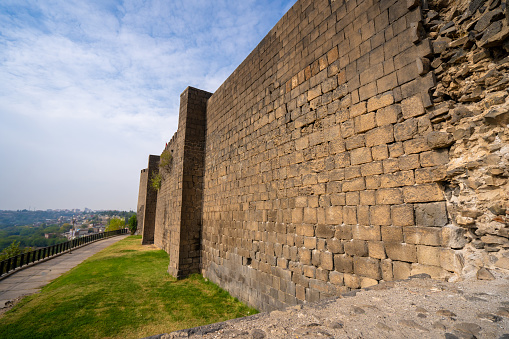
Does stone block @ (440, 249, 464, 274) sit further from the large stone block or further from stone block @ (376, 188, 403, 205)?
stone block @ (376, 188, 403, 205)

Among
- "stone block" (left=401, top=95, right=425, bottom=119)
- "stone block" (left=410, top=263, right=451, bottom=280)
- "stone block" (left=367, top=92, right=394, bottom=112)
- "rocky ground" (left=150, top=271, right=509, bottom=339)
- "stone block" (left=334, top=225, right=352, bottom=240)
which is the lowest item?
"rocky ground" (left=150, top=271, right=509, bottom=339)

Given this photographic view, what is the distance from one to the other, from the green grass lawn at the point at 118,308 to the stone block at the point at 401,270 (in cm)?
414

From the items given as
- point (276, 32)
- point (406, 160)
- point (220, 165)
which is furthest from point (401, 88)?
point (220, 165)

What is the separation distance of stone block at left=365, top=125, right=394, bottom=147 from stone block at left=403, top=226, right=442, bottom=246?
124 centimetres

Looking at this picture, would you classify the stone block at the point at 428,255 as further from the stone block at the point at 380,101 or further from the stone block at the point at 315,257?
the stone block at the point at 380,101

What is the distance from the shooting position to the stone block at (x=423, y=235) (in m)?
2.90

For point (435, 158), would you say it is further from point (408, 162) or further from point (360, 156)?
point (360, 156)

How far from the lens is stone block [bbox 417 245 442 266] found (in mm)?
2885

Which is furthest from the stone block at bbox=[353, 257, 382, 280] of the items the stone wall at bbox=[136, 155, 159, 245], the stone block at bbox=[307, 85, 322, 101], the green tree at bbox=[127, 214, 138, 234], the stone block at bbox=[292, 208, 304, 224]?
the green tree at bbox=[127, 214, 138, 234]

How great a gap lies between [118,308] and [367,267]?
21.2 ft

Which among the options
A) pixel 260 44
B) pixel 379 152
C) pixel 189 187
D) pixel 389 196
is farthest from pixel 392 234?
pixel 189 187

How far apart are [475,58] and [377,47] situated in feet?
4.41

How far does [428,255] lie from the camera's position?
2.96 m

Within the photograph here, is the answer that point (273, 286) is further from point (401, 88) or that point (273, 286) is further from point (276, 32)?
point (276, 32)
